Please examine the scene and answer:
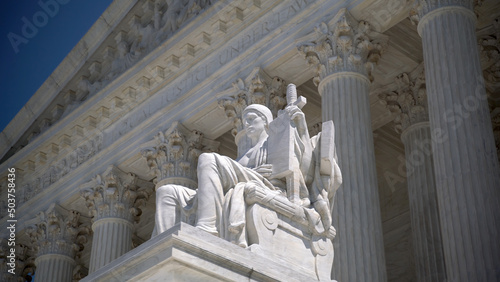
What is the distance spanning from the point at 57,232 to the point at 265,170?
52.9 feet

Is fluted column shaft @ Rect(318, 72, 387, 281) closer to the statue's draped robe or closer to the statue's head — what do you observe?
the statue's head

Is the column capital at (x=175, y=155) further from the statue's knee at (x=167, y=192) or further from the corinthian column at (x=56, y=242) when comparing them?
the statue's knee at (x=167, y=192)

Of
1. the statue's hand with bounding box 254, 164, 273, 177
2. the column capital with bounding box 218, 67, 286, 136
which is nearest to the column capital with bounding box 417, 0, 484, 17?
the column capital with bounding box 218, 67, 286, 136

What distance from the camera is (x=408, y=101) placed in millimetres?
20469

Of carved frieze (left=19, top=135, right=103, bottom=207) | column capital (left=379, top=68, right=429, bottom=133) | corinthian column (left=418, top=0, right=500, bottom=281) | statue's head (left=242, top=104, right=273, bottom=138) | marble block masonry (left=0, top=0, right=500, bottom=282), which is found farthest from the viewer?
carved frieze (left=19, top=135, right=103, bottom=207)

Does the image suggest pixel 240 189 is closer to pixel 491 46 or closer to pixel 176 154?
pixel 491 46

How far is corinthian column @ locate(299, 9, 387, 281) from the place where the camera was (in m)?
15.4

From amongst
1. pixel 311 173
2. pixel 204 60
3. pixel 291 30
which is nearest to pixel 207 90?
pixel 204 60

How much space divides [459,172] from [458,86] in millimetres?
1700

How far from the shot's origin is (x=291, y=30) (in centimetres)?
1955

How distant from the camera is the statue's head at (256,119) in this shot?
11.2m

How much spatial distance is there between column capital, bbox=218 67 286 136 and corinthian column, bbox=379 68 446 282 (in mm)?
2685

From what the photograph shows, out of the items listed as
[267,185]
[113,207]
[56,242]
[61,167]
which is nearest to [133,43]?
[61,167]

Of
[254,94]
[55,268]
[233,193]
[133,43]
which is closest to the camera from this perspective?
[233,193]
